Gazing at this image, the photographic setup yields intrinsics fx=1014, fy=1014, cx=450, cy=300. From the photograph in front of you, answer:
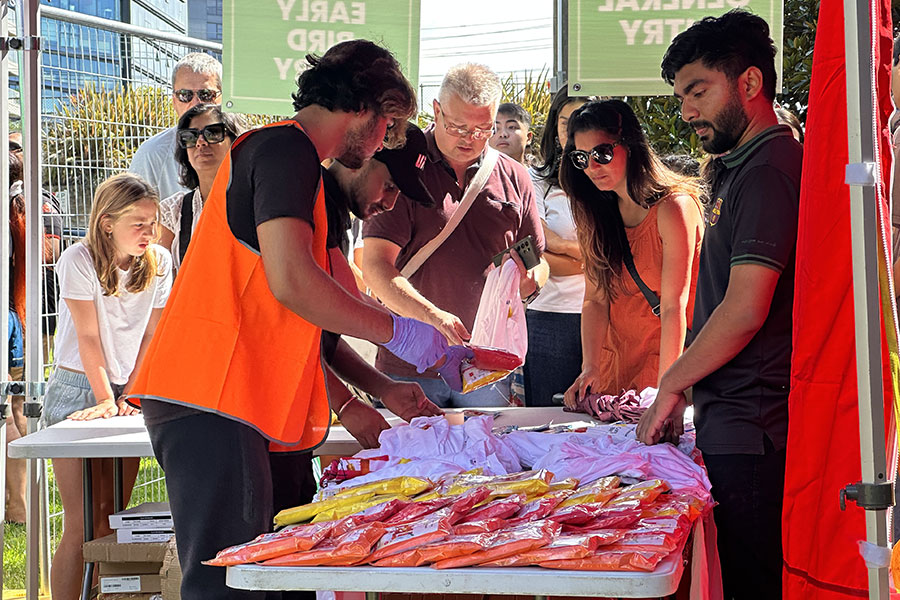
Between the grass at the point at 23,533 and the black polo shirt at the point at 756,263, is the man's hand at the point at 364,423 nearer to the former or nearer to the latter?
the black polo shirt at the point at 756,263

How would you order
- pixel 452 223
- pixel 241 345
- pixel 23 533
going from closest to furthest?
pixel 241 345, pixel 452 223, pixel 23 533

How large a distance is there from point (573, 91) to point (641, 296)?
0.76 m

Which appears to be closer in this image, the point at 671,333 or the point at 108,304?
the point at 671,333

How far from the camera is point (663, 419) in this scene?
2590 millimetres

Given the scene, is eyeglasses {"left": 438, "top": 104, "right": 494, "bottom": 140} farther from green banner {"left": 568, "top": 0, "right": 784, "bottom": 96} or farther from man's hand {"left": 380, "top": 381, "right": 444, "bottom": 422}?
man's hand {"left": 380, "top": 381, "right": 444, "bottom": 422}

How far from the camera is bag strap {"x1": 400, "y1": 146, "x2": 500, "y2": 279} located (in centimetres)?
401

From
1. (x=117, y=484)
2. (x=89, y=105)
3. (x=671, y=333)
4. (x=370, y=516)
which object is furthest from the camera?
(x=89, y=105)

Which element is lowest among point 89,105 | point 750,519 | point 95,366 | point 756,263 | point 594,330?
point 750,519

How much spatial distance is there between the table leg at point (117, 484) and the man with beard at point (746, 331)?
1.93 meters

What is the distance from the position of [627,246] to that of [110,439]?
69.6 inches

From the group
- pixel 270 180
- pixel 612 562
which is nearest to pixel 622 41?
pixel 270 180

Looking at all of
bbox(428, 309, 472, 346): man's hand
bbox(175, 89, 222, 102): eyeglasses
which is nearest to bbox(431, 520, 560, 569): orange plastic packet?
bbox(428, 309, 472, 346): man's hand

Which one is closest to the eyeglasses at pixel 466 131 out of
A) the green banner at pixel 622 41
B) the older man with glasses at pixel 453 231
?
the older man with glasses at pixel 453 231

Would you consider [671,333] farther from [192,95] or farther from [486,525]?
[192,95]
